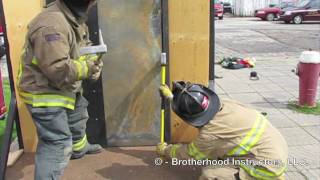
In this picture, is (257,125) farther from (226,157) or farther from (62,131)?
(62,131)

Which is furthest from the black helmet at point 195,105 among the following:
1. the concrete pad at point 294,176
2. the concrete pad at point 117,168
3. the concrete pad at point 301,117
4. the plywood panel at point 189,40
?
the concrete pad at point 301,117

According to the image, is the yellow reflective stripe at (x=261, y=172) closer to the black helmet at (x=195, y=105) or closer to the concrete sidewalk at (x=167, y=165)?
the black helmet at (x=195, y=105)

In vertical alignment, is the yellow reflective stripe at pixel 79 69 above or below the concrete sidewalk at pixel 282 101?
above

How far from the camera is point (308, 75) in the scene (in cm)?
577

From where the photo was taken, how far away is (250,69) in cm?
926

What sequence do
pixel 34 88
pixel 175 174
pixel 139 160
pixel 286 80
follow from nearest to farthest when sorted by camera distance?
pixel 34 88
pixel 175 174
pixel 139 160
pixel 286 80

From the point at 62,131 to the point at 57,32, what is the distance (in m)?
0.73

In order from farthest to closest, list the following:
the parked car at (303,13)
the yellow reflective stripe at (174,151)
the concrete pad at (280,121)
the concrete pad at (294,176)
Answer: the parked car at (303,13)
the concrete pad at (280,121)
the concrete pad at (294,176)
the yellow reflective stripe at (174,151)

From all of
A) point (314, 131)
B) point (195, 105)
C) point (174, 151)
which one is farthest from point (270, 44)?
point (195, 105)

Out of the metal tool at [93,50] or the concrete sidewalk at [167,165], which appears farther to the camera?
the concrete sidewalk at [167,165]

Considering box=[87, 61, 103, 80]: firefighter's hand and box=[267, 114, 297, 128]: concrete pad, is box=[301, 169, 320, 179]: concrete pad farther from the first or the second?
box=[87, 61, 103, 80]: firefighter's hand

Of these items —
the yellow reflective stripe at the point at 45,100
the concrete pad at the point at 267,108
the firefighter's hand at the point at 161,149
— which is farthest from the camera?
the concrete pad at the point at 267,108

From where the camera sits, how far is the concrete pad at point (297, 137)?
4.54 m

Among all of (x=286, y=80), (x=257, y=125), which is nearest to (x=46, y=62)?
(x=257, y=125)
